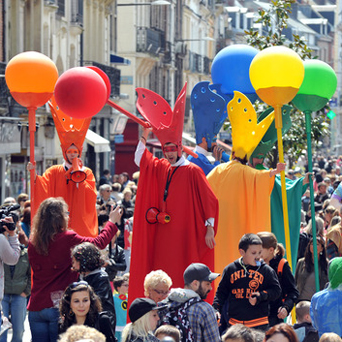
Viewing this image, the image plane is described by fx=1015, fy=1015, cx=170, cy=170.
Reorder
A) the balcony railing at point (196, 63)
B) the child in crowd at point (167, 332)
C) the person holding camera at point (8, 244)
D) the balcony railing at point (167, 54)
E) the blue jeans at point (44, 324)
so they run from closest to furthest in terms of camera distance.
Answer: the child in crowd at point (167, 332) < the blue jeans at point (44, 324) < the person holding camera at point (8, 244) < the balcony railing at point (167, 54) < the balcony railing at point (196, 63)

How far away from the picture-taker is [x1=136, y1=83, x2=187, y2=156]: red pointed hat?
8602 mm

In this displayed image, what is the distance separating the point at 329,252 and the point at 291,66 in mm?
1983

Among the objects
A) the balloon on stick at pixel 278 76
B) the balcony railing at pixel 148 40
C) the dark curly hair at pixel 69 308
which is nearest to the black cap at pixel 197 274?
the dark curly hair at pixel 69 308

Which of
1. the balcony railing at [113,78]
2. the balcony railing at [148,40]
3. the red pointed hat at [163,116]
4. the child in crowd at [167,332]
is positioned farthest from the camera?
the balcony railing at [148,40]

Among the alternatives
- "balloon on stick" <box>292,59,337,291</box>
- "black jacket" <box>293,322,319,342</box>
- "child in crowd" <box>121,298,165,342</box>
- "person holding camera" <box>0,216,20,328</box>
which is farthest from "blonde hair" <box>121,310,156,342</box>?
A: "balloon on stick" <box>292,59,337,291</box>

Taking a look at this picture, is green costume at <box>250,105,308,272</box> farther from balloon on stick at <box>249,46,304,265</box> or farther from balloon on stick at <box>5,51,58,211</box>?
balloon on stick at <box>5,51,58,211</box>

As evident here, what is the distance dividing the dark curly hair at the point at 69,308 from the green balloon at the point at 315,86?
4319 millimetres

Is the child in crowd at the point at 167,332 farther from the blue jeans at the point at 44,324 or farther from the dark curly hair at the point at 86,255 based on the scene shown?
the blue jeans at the point at 44,324

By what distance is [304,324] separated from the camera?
727 centimetres

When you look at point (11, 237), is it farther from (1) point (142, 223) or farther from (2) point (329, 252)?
(2) point (329, 252)

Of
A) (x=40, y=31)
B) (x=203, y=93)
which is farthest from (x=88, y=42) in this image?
(x=203, y=93)

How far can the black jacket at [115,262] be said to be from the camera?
31.4ft

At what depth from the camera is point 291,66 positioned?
9469 millimetres

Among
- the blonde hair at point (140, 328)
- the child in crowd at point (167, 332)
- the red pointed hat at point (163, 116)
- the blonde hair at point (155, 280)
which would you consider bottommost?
the blonde hair at point (140, 328)
